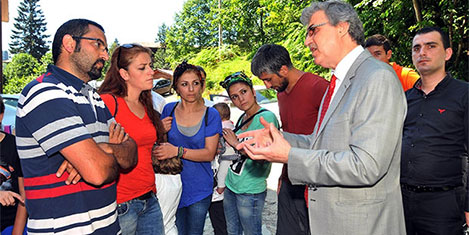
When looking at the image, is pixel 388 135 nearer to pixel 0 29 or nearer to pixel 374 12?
pixel 0 29

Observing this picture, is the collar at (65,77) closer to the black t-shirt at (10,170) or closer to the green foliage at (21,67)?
the black t-shirt at (10,170)

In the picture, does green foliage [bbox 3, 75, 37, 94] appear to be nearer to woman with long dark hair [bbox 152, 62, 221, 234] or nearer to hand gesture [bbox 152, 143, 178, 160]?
woman with long dark hair [bbox 152, 62, 221, 234]

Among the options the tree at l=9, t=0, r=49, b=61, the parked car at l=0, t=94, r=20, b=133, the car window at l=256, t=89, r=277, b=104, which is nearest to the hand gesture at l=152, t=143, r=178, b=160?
the parked car at l=0, t=94, r=20, b=133

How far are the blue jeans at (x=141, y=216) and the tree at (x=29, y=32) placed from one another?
65.9 meters

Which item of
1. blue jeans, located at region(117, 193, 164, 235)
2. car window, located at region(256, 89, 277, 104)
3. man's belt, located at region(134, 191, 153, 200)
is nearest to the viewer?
blue jeans, located at region(117, 193, 164, 235)

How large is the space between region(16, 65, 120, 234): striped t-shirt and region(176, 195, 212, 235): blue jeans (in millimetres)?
1374

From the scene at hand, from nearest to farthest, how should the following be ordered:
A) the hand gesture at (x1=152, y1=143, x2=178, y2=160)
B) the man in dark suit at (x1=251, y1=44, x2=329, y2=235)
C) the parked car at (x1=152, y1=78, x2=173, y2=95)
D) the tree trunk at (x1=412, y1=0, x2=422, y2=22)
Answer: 1. the hand gesture at (x1=152, y1=143, x2=178, y2=160)
2. the man in dark suit at (x1=251, y1=44, x2=329, y2=235)
3. the tree trunk at (x1=412, y1=0, x2=422, y2=22)
4. the parked car at (x1=152, y1=78, x2=173, y2=95)

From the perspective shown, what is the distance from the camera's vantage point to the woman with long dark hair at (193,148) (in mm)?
3158

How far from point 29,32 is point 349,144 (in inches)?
2804

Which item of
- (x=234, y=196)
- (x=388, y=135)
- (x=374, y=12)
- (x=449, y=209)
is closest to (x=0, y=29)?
(x=234, y=196)

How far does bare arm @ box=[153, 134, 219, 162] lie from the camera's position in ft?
9.50

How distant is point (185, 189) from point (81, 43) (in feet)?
5.56

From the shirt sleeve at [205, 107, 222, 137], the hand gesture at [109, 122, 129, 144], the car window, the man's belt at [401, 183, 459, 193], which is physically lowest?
the man's belt at [401, 183, 459, 193]

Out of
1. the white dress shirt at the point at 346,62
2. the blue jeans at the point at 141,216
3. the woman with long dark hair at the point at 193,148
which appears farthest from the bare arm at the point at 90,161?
the white dress shirt at the point at 346,62
